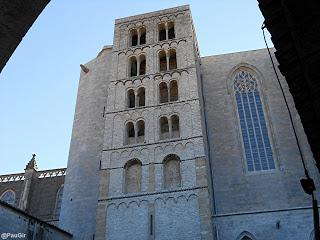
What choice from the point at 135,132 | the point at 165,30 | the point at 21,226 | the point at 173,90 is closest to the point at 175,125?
the point at 135,132

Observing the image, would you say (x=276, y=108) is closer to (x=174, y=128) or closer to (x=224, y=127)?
(x=224, y=127)

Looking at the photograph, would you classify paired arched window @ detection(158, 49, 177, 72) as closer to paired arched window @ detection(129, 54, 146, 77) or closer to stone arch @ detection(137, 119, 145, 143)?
paired arched window @ detection(129, 54, 146, 77)

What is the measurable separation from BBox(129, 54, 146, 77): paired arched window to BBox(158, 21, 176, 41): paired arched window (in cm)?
190

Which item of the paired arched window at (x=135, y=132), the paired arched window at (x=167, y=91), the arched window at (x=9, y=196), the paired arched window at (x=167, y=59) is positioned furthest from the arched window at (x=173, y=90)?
the arched window at (x=9, y=196)

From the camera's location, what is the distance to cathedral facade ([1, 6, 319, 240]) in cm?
1548

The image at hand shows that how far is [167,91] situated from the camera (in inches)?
802

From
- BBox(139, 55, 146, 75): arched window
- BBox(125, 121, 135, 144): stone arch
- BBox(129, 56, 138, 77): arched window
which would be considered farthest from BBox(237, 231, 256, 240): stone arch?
BBox(129, 56, 138, 77): arched window

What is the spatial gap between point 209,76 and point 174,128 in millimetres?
4547

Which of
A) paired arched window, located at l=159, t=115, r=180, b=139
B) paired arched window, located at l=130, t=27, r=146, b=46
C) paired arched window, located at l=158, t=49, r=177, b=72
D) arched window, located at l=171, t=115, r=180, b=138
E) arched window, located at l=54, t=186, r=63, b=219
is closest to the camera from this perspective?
paired arched window, located at l=159, t=115, r=180, b=139

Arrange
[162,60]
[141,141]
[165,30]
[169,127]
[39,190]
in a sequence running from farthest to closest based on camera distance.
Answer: [39,190] → [165,30] → [162,60] → [141,141] → [169,127]

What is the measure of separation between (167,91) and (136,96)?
1712mm

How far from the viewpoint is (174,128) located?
18.9 meters

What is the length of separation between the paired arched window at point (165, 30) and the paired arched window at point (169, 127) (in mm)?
6094
